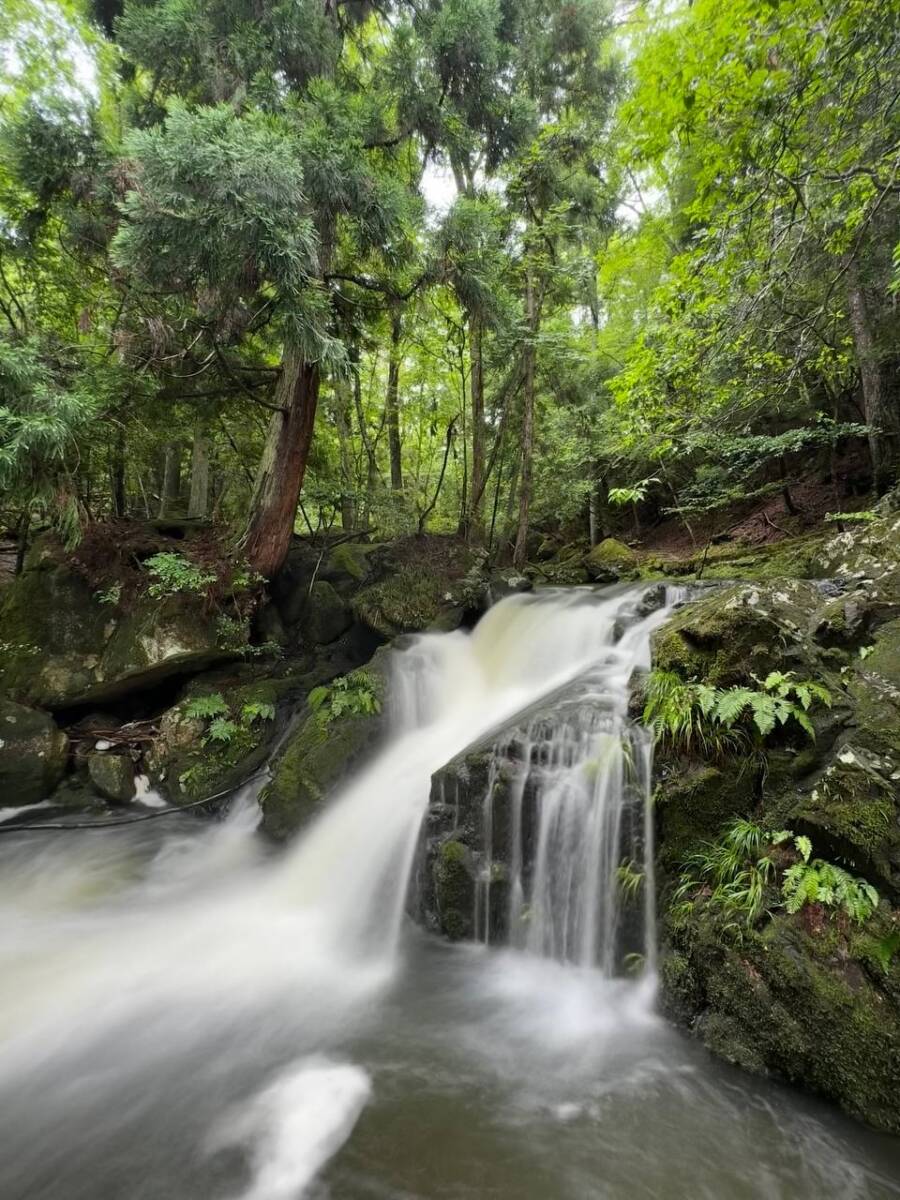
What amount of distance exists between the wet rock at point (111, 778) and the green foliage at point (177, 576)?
6.71ft

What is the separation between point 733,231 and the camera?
4.38 m

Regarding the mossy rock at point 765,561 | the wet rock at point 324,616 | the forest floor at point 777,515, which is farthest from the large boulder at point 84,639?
the forest floor at point 777,515

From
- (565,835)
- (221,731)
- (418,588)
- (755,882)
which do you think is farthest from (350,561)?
(755,882)

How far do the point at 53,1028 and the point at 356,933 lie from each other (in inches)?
78.3

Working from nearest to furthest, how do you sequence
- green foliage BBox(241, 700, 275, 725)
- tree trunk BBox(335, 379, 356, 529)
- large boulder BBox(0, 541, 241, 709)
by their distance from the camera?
large boulder BBox(0, 541, 241, 709) → green foliage BBox(241, 700, 275, 725) → tree trunk BBox(335, 379, 356, 529)

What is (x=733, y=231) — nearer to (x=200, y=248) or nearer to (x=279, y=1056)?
(x=200, y=248)

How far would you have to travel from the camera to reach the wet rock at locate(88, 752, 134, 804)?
19.2ft

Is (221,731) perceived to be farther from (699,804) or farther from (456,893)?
(699,804)

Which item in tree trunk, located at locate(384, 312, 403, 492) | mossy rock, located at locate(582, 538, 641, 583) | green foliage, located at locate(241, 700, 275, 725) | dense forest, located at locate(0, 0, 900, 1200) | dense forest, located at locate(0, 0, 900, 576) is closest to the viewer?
dense forest, located at locate(0, 0, 900, 1200)

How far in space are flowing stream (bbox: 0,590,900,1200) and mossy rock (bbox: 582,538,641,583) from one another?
14.8 ft

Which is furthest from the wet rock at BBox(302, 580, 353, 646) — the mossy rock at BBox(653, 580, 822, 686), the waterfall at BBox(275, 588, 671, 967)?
the mossy rock at BBox(653, 580, 822, 686)

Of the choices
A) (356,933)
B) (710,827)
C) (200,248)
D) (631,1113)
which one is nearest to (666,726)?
(710,827)

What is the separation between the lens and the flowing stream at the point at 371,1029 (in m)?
2.26

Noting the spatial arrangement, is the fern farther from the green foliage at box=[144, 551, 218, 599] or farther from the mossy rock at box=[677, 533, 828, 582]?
the mossy rock at box=[677, 533, 828, 582]
